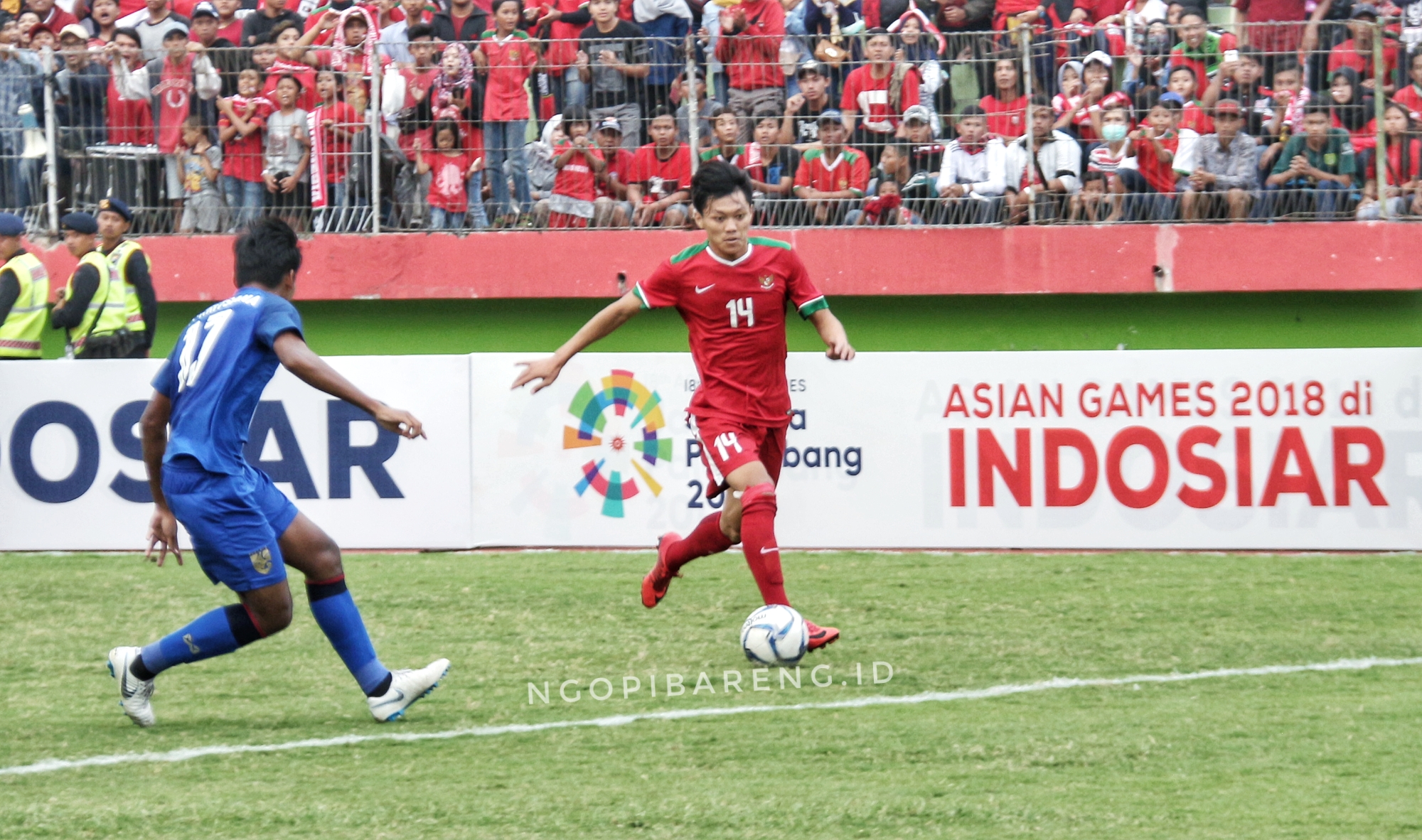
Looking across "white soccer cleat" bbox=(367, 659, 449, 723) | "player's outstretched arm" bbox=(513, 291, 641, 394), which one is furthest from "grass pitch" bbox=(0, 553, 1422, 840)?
"player's outstretched arm" bbox=(513, 291, 641, 394)

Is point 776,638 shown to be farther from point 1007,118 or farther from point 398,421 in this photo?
point 1007,118

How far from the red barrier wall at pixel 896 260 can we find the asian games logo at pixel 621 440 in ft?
8.66

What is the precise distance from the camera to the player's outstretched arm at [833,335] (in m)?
6.71

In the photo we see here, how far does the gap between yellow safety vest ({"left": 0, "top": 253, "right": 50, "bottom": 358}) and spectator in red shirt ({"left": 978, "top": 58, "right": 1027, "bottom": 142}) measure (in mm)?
7287

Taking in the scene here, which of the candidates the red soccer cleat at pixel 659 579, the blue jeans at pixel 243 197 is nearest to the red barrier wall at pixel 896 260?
the blue jeans at pixel 243 197

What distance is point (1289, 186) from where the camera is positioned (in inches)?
513

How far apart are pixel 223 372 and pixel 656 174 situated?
801cm

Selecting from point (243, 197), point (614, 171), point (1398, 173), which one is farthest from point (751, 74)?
point (1398, 173)

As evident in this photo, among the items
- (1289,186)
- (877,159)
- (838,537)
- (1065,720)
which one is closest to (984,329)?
(877,159)

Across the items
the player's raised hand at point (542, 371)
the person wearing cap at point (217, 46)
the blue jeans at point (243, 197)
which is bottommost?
the player's raised hand at point (542, 371)

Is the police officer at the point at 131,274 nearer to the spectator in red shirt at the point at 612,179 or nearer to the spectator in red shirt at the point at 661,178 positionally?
the spectator in red shirt at the point at 612,179

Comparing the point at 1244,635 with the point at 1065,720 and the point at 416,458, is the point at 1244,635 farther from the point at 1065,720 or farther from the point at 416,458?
the point at 416,458

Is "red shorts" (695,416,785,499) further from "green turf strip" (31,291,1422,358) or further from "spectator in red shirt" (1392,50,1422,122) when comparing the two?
"spectator in red shirt" (1392,50,1422,122)

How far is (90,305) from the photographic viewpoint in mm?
11672
